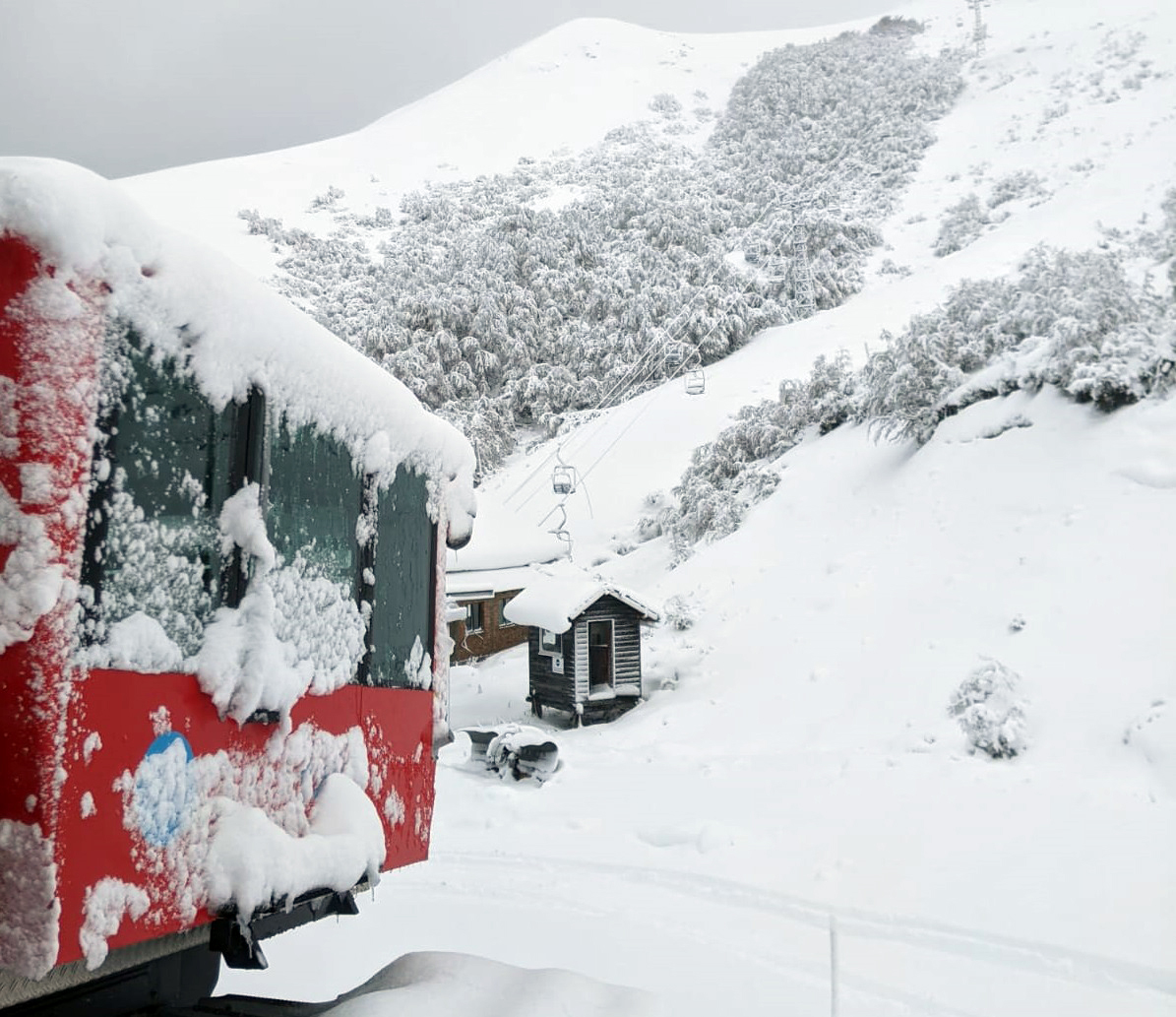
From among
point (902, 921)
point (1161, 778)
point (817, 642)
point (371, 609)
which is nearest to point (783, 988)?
point (902, 921)

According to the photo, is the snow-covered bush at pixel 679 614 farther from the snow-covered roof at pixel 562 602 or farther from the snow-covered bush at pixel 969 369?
the snow-covered bush at pixel 969 369

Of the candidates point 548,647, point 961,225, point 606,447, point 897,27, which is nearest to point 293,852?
point 548,647

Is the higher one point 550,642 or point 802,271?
point 802,271

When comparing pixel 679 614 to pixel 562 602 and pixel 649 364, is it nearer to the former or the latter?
pixel 562 602

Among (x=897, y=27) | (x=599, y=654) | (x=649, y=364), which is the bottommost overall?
(x=599, y=654)

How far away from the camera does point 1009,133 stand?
144ft

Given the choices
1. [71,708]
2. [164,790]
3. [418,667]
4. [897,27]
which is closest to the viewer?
[71,708]

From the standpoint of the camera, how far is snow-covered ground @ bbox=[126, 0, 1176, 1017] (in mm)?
5891

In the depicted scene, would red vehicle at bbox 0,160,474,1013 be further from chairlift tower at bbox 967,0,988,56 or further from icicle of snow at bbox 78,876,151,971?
chairlift tower at bbox 967,0,988,56

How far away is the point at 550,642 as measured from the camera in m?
16.3

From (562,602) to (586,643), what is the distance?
3.26 feet

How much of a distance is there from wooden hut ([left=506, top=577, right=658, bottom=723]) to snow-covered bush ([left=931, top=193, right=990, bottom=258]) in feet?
96.2

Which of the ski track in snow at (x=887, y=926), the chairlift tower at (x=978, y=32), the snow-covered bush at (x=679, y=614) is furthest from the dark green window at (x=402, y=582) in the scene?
the chairlift tower at (x=978, y=32)

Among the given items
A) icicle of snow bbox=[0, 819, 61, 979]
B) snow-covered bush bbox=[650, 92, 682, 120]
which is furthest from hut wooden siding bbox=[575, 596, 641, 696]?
snow-covered bush bbox=[650, 92, 682, 120]
